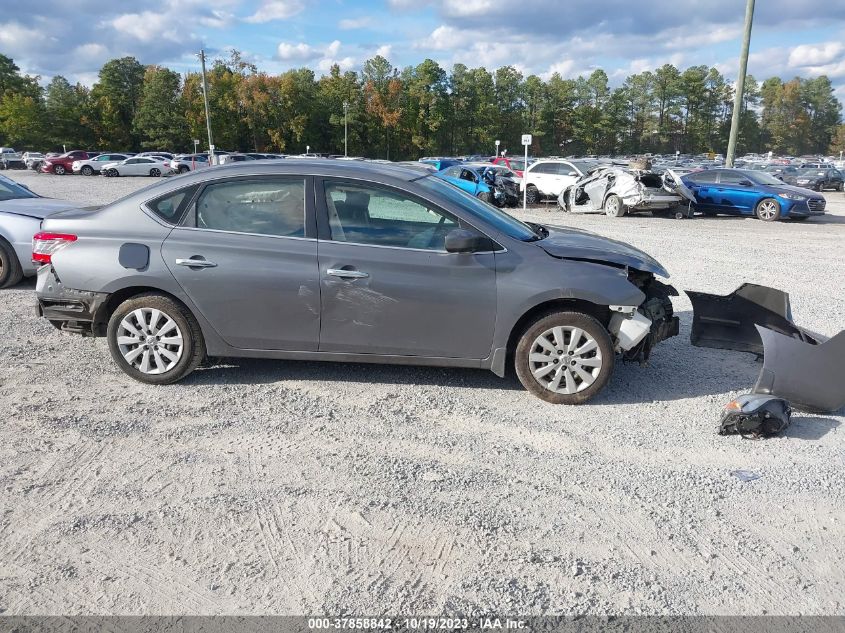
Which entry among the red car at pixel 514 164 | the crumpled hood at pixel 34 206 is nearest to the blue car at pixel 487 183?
the red car at pixel 514 164

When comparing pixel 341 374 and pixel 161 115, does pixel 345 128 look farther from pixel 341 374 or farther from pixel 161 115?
pixel 341 374

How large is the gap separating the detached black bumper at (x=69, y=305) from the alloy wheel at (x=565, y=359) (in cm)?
333

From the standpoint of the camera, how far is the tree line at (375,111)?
7744 cm

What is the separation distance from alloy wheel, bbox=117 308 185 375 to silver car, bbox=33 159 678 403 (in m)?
0.01

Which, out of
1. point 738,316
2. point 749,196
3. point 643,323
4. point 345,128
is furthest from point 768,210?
point 345,128

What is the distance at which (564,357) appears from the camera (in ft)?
15.6

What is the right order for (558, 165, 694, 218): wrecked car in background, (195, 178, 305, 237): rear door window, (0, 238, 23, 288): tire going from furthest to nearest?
(558, 165, 694, 218): wrecked car in background, (0, 238, 23, 288): tire, (195, 178, 305, 237): rear door window

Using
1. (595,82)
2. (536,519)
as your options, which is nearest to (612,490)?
(536,519)

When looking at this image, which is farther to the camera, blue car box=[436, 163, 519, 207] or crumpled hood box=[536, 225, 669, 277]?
blue car box=[436, 163, 519, 207]

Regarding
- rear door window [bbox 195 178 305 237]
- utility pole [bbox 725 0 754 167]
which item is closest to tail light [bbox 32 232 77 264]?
rear door window [bbox 195 178 305 237]

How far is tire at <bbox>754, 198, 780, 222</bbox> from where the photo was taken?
18859 millimetres

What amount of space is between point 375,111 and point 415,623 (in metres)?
85.9

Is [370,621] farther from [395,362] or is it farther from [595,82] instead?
[595,82]

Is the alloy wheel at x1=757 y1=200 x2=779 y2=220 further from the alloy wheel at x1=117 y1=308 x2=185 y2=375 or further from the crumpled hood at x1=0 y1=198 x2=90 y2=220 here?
the alloy wheel at x1=117 y1=308 x2=185 y2=375
